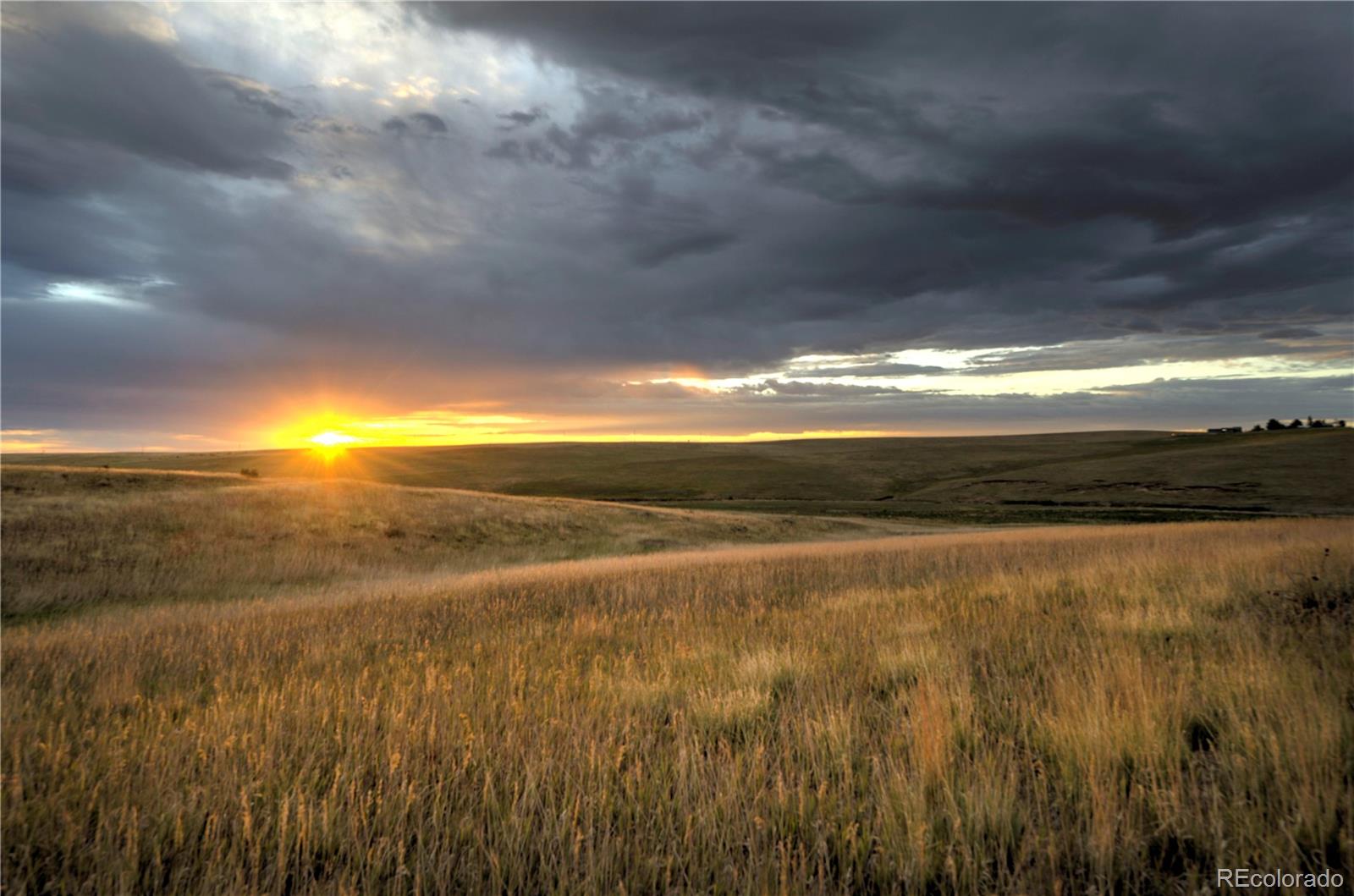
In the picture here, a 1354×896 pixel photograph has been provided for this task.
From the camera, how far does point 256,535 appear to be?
22.2 metres

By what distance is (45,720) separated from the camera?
4.49 meters

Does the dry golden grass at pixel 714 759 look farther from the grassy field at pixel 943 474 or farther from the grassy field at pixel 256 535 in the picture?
the grassy field at pixel 943 474

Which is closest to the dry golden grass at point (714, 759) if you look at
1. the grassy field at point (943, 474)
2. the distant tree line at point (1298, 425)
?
the grassy field at point (943, 474)

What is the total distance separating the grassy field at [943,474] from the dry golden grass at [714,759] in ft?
173

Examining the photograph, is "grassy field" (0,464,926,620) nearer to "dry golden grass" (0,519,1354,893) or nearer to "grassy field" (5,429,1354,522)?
"dry golden grass" (0,519,1354,893)

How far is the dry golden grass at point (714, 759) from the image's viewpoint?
270 centimetres

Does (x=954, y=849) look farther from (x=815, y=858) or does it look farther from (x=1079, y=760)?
(x=1079, y=760)

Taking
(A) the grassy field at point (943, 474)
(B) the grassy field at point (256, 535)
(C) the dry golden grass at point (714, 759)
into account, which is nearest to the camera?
(C) the dry golden grass at point (714, 759)

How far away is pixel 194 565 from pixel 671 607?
57.7 feet

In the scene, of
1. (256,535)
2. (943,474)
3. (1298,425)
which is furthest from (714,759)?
(1298,425)

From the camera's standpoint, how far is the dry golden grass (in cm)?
270

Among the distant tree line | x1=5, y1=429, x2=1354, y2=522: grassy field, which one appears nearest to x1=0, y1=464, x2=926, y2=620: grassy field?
x1=5, y1=429, x2=1354, y2=522: grassy field

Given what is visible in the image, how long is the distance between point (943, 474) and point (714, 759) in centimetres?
10010

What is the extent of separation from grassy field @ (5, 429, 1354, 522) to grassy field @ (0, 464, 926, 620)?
1437 inches
